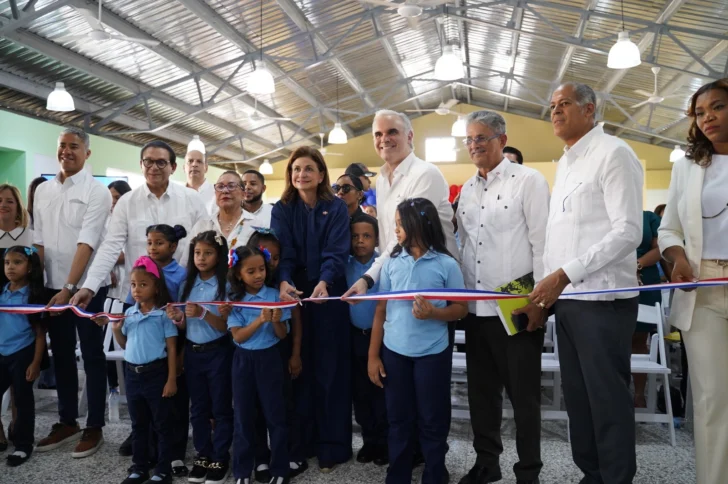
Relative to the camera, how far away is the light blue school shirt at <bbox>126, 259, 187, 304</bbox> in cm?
314

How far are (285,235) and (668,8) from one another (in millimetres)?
8073

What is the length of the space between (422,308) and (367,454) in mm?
1167

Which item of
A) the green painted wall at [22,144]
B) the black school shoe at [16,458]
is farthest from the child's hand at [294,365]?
the green painted wall at [22,144]

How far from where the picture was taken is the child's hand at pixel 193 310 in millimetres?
2902

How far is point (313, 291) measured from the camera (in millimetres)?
2953

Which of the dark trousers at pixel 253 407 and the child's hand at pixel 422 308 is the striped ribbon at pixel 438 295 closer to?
the child's hand at pixel 422 308

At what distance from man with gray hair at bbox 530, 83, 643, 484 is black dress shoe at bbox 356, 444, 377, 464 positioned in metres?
1.21

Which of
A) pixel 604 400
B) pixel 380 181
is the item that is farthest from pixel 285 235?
pixel 604 400

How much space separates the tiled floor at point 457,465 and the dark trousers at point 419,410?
347 millimetres

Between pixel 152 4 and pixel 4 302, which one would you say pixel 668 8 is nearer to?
pixel 152 4

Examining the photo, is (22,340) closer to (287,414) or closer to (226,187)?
(226,187)

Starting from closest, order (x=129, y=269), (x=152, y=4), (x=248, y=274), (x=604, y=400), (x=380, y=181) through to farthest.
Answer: (x=604, y=400) < (x=248, y=274) < (x=380, y=181) < (x=129, y=269) < (x=152, y=4)

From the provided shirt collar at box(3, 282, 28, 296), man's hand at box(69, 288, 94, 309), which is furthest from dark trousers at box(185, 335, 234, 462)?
shirt collar at box(3, 282, 28, 296)

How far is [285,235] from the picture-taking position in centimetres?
306
